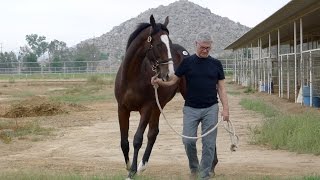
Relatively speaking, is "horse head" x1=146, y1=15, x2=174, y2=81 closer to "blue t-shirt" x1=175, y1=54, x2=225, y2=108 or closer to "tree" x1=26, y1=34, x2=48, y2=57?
"blue t-shirt" x1=175, y1=54, x2=225, y2=108

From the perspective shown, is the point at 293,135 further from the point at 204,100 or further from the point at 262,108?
the point at 262,108

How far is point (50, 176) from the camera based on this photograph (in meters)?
8.02

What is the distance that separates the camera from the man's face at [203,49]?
7.21 metres

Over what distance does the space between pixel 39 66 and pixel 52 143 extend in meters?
66.0

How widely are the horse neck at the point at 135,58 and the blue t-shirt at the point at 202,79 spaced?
1.43 meters

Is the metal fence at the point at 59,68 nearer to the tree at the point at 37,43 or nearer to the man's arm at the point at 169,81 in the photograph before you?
the tree at the point at 37,43

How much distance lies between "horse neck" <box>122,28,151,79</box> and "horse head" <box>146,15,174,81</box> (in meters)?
0.31

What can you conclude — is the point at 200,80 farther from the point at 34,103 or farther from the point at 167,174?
the point at 34,103

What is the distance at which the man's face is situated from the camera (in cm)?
721

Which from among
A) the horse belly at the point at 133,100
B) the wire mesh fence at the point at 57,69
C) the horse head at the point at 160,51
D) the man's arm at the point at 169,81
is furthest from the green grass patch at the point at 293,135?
the wire mesh fence at the point at 57,69

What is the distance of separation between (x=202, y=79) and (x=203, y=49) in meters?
0.38

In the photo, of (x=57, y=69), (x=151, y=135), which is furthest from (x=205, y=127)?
(x=57, y=69)

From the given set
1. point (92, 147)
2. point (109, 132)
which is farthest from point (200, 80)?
point (109, 132)

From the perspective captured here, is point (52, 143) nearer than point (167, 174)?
No
